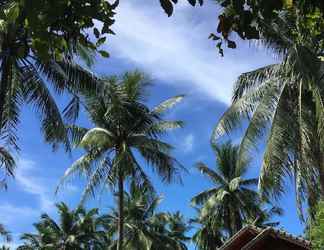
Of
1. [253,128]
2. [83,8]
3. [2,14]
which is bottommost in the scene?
[83,8]

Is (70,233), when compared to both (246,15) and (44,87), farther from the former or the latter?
(246,15)

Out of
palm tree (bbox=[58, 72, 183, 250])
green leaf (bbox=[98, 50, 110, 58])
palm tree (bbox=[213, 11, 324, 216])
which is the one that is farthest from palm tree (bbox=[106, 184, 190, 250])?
green leaf (bbox=[98, 50, 110, 58])

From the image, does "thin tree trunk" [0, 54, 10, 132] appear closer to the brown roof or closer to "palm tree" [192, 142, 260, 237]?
the brown roof

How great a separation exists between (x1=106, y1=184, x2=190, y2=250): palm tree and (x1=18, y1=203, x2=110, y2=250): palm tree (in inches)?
49.1

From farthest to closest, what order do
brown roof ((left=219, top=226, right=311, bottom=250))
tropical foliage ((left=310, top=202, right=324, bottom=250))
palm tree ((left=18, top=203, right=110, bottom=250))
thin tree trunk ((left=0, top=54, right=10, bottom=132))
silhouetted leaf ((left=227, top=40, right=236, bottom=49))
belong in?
palm tree ((left=18, top=203, right=110, bottom=250)) < brown roof ((left=219, top=226, right=311, bottom=250)) < thin tree trunk ((left=0, top=54, right=10, bottom=132)) < tropical foliage ((left=310, top=202, right=324, bottom=250)) < silhouetted leaf ((left=227, top=40, right=236, bottom=49))

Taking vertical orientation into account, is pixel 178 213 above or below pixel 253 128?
above

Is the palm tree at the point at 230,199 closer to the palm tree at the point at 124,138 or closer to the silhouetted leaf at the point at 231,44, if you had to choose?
the palm tree at the point at 124,138

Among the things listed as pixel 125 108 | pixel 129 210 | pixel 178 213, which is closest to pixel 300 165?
pixel 125 108

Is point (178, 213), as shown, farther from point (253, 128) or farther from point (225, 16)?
point (225, 16)

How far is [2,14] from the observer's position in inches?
164

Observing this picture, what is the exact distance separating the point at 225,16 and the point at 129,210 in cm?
3552

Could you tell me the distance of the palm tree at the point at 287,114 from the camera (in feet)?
48.5

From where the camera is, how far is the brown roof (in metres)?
16.7

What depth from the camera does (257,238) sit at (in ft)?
58.5
